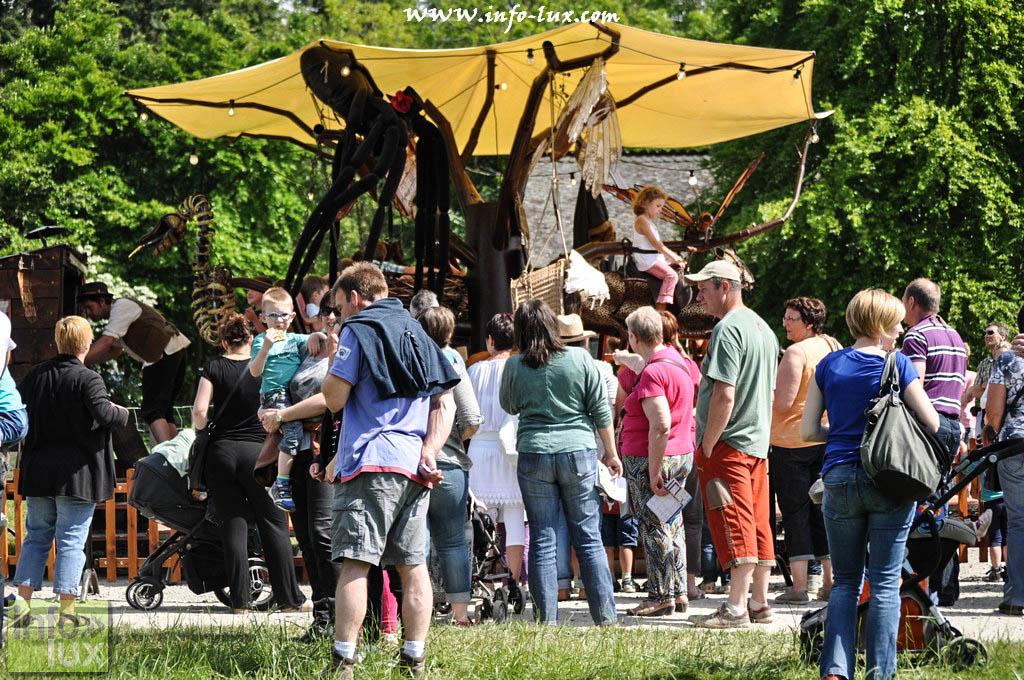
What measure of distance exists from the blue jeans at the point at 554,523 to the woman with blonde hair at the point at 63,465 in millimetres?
2562

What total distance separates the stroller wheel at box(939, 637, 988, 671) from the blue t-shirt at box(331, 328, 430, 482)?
2.50 meters

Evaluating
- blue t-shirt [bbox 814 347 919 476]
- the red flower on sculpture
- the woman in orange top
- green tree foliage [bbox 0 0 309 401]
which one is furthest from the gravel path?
green tree foliage [bbox 0 0 309 401]

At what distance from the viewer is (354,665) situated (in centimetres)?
538

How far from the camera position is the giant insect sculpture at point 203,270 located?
12578 mm

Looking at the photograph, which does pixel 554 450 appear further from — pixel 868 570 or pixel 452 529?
pixel 868 570

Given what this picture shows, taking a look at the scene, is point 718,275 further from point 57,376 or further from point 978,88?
point 978,88

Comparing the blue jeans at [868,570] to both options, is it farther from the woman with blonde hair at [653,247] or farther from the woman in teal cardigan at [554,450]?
the woman with blonde hair at [653,247]

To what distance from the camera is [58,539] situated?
7.54m

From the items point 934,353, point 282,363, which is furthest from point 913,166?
point 282,363

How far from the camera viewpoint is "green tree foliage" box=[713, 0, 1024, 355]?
2144 cm

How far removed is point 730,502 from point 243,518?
3197mm

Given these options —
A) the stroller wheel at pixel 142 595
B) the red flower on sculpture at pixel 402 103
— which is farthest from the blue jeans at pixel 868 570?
the red flower on sculpture at pixel 402 103

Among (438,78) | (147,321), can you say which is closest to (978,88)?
(438,78)

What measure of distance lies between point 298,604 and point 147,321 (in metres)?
4.60
